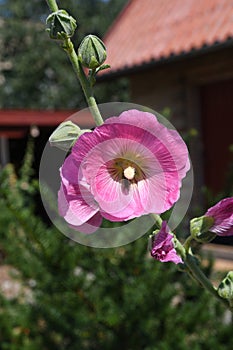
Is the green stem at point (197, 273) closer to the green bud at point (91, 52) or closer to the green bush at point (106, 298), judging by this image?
the green bud at point (91, 52)

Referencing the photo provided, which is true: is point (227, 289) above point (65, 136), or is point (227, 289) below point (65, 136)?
below

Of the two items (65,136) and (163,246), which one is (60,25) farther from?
(163,246)

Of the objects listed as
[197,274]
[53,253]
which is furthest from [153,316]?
[197,274]

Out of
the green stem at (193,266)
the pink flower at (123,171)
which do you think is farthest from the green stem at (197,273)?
the pink flower at (123,171)

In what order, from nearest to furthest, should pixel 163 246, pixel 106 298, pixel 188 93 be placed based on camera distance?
pixel 163 246
pixel 106 298
pixel 188 93

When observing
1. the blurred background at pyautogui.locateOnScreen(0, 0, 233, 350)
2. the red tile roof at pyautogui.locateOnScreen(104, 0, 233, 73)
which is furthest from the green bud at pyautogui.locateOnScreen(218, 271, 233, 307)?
the red tile roof at pyautogui.locateOnScreen(104, 0, 233, 73)

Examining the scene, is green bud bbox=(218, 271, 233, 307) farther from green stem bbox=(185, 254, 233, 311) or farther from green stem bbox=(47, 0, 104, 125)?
green stem bbox=(47, 0, 104, 125)

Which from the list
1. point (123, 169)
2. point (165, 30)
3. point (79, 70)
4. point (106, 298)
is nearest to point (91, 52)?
point (79, 70)
